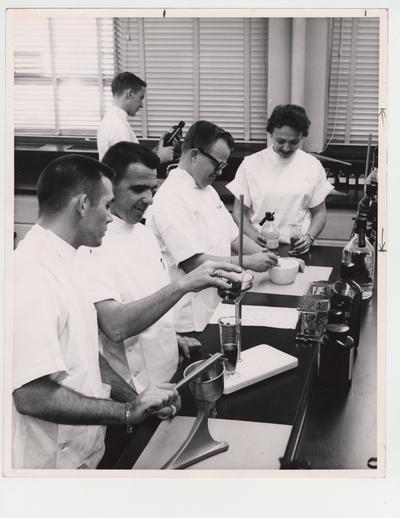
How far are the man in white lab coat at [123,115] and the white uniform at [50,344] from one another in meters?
1.16

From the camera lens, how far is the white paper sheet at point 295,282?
2.38 m

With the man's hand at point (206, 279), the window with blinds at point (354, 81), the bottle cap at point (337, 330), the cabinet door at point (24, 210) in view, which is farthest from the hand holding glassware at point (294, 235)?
the cabinet door at point (24, 210)

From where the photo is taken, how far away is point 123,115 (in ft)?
10.6

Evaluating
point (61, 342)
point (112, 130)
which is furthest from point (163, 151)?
point (61, 342)

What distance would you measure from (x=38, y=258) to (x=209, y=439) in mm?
599

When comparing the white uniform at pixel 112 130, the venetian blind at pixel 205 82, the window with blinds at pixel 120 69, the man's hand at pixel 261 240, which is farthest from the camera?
the man's hand at pixel 261 240

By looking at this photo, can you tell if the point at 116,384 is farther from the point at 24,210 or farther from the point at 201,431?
the point at 24,210

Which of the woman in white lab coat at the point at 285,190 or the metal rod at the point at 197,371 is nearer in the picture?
the metal rod at the point at 197,371

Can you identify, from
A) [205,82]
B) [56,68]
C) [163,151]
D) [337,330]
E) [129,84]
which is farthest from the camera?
[205,82]

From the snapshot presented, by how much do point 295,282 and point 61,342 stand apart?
1.26 meters

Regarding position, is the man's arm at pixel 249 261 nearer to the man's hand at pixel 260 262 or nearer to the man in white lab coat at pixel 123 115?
the man's hand at pixel 260 262

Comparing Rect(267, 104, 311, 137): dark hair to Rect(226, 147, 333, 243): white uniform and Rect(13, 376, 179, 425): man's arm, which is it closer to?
Rect(226, 147, 333, 243): white uniform

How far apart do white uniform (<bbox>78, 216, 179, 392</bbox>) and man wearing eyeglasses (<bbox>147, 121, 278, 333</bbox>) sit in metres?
0.41
